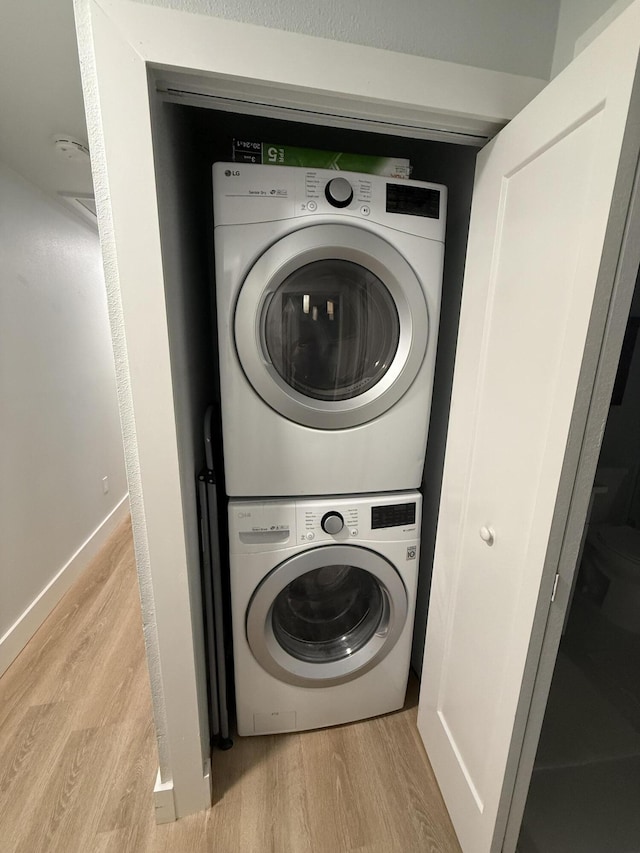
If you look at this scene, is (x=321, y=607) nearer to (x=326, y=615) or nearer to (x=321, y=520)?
(x=326, y=615)

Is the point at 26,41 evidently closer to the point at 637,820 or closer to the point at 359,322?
the point at 359,322

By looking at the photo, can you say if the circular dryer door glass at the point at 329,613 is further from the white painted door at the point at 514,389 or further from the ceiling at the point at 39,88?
the ceiling at the point at 39,88

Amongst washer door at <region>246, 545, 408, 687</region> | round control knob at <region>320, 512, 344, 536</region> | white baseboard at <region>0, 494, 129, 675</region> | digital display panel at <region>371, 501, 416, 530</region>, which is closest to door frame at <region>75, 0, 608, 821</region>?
washer door at <region>246, 545, 408, 687</region>

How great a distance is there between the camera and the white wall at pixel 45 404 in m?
1.65

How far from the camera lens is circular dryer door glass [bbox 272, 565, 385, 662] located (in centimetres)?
133

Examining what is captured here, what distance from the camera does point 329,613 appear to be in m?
1.41

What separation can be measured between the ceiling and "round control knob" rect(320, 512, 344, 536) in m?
1.39

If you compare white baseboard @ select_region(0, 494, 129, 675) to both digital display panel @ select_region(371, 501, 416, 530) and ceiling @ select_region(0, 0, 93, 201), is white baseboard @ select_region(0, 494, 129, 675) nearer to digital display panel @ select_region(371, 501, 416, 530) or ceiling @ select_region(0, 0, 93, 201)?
digital display panel @ select_region(371, 501, 416, 530)

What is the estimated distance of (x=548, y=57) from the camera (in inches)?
34.5

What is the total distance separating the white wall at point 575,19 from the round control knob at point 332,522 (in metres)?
1.22

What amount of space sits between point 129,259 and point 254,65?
45 centimetres

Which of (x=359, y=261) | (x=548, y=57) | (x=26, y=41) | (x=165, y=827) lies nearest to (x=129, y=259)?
(x=359, y=261)

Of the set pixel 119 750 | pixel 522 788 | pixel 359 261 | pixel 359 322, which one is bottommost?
pixel 119 750

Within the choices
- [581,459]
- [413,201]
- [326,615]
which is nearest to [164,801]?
[326,615]
